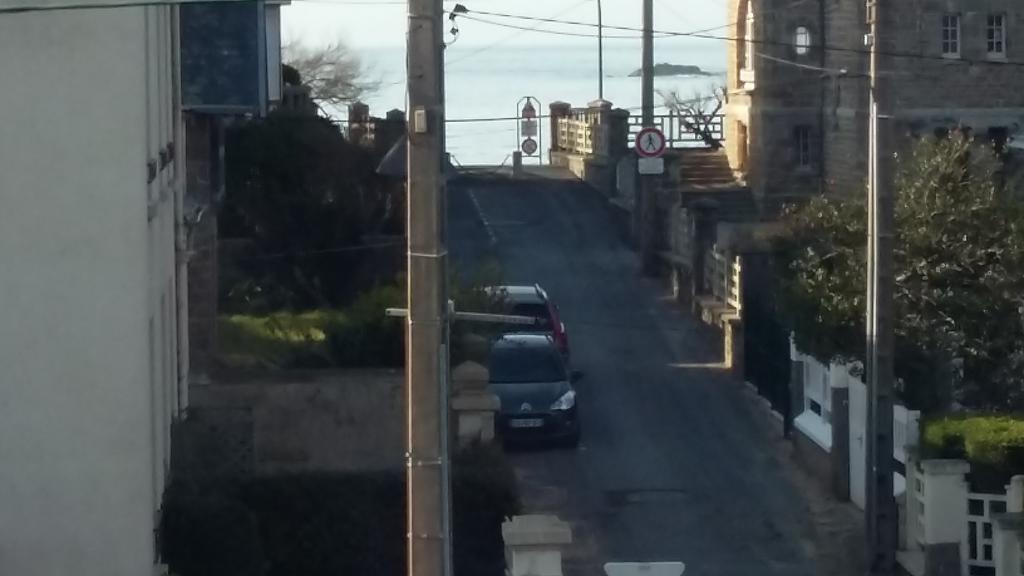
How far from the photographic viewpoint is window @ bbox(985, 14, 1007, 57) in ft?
126

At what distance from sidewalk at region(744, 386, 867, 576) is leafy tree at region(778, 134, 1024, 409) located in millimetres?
1430

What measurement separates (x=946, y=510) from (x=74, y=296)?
748 cm

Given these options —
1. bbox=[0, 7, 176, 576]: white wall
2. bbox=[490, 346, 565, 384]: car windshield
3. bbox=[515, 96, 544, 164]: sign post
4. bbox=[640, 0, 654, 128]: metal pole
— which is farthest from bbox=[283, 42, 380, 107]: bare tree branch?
bbox=[0, 7, 176, 576]: white wall

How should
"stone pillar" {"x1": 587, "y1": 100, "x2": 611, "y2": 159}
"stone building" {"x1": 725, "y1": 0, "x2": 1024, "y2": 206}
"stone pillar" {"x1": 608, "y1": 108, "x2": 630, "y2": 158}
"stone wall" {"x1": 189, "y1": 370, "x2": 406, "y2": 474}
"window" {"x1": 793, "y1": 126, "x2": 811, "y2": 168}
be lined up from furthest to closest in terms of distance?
1. "stone pillar" {"x1": 587, "y1": 100, "x2": 611, "y2": 159}
2. "stone pillar" {"x1": 608, "y1": 108, "x2": 630, "y2": 158}
3. "window" {"x1": 793, "y1": 126, "x2": 811, "y2": 168}
4. "stone building" {"x1": 725, "y1": 0, "x2": 1024, "y2": 206}
5. "stone wall" {"x1": 189, "y1": 370, "x2": 406, "y2": 474}

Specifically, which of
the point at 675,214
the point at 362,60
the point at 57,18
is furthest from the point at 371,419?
the point at 362,60

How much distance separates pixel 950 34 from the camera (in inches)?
1507

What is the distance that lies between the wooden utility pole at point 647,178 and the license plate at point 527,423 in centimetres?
1246

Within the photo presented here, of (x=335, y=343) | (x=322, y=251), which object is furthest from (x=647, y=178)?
(x=335, y=343)

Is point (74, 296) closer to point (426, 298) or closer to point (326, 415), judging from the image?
point (426, 298)

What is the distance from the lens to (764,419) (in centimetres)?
2427

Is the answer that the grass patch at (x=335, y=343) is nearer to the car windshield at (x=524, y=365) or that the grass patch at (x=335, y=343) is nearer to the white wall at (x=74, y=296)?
the car windshield at (x=524, y=365)

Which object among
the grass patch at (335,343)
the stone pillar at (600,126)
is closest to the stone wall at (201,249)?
the grass patch at (335,343)

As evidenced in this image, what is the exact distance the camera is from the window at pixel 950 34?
125 ft

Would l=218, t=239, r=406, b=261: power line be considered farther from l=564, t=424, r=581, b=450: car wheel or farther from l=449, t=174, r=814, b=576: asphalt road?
l=564, t=424, r=581, b=450: car wheel
